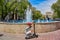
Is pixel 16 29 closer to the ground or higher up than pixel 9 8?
closer to the ground

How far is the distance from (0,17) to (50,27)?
14.0m

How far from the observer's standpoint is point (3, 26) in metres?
17.6

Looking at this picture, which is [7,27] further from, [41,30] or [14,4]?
[14,4]

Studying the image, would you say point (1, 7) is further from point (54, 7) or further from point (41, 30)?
point (54, 7)

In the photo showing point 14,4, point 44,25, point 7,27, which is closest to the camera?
point 44,25

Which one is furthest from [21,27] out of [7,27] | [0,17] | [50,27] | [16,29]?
[0,17]

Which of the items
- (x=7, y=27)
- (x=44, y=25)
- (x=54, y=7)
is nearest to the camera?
(x=44, y=25)

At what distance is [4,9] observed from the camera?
26.0 meters

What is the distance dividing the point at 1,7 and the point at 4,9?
93cm

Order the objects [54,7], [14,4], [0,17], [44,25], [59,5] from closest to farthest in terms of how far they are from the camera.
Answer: [44,25], [14,4], [0,17], [59,5], [54,7]

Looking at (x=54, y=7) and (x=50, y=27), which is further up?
(x=54, y=7)

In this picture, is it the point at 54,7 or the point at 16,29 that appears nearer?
the point at 16,29

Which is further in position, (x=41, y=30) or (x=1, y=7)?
(x=1, y=7)

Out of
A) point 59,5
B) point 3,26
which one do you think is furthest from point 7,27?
point 59,5
